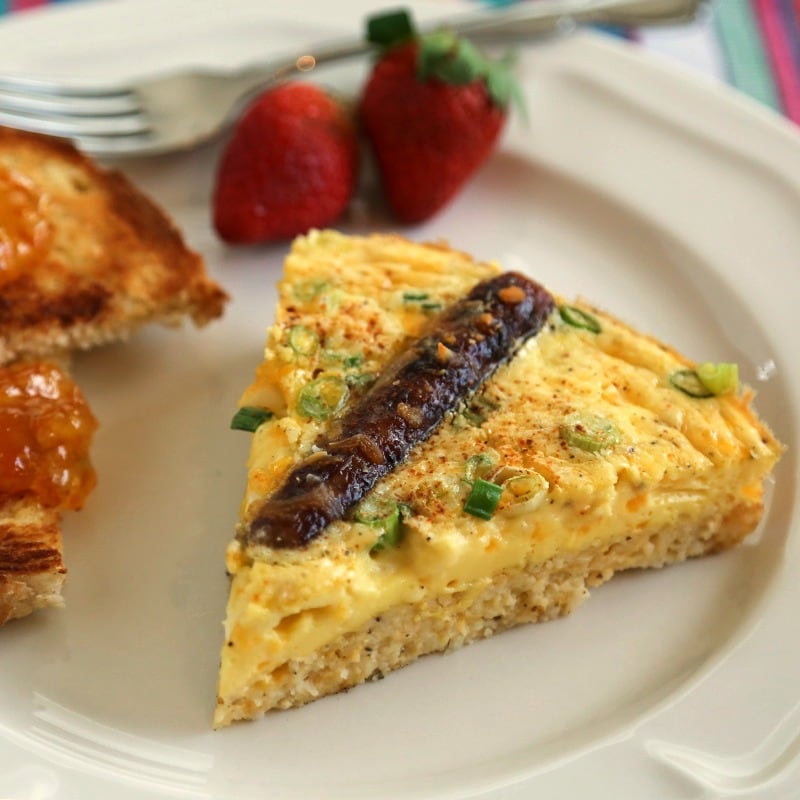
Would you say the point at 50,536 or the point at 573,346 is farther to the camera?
the point at 573,346

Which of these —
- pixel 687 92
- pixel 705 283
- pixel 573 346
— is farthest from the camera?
pixel 687 92

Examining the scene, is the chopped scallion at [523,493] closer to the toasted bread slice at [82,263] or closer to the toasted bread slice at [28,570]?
the toasted bread slice at [28,570]

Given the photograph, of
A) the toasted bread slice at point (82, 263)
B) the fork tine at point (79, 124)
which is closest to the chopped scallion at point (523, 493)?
the toasted bread slice at point (82, 263)

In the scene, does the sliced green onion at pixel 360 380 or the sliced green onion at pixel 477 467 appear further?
the sliced green onion at pixel 360 380

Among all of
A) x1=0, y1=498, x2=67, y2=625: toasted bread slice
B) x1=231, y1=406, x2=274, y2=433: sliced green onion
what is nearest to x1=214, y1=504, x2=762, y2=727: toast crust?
x1=0, y1=498, x2=67, y2=625: toasted bread slice

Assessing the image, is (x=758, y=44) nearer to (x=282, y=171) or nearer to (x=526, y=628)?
(x=282, y=171)

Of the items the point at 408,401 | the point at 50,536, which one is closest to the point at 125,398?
the point at 50,536

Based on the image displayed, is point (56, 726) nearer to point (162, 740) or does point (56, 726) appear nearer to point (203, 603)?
point (162, 740)

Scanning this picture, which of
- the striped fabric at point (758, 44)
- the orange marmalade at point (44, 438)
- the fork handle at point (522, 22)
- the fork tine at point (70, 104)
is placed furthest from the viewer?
the striped fabric at point (758, 44)
